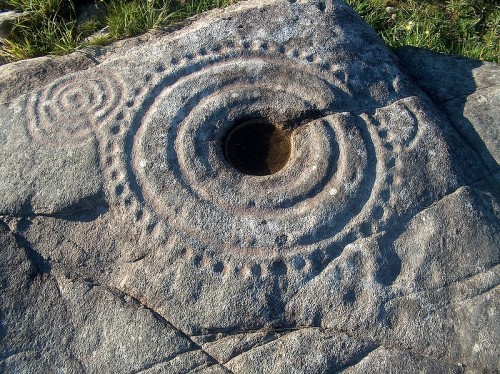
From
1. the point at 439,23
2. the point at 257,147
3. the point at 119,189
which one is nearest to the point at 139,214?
the point at 119,189

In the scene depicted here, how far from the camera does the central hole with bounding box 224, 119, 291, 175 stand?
9.48 feet

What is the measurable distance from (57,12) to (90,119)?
1.82 metres

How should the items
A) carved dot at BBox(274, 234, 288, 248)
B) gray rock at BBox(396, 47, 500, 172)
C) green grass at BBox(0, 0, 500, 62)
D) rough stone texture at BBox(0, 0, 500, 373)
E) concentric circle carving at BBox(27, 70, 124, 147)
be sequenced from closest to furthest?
rough stone texture at BBox(0, 0, 500, 373) < carved dot at BBox(274, 234, 288, 248) < concentric circle carving at BBox(27, 70, 124, 147) < gray rock at BBox(396, 47, 500, 172) < green grass at BBox(0, 0, 500, 62)

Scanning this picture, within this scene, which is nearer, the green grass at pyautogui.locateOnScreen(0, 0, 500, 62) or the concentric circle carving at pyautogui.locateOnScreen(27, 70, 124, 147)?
the concentric circle carving at pyautogui.locateOnScreen(27, 70, 124, 147)

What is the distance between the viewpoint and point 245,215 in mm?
2623

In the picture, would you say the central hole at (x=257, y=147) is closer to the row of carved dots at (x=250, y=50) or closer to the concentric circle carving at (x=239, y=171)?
the concentric circle carving at (x=239, y=171)

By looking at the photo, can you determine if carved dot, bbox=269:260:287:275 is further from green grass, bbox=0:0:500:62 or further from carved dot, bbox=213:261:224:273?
green grass, bbox=0:0:500:62

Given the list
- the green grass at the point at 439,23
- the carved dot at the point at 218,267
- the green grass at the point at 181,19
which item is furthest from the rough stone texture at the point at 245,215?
the green grass at the point at 439,23

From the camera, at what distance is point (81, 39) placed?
4109 mm

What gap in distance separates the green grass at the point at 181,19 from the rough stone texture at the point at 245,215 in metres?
0.97

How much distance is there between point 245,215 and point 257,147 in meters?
0.50

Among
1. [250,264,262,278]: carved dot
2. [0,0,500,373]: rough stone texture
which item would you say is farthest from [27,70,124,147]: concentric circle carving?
[250,264,262,278]: carved dot

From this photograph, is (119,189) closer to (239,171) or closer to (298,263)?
(239,171)

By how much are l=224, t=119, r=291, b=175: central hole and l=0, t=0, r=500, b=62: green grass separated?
1398 millimetres
